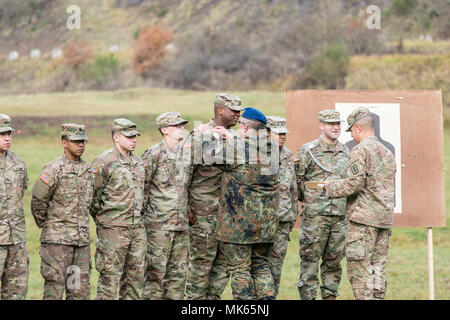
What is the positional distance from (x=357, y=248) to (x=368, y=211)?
40cm

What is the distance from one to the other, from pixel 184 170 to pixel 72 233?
1.39 meters

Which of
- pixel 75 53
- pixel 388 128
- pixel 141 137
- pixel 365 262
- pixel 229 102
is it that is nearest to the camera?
pixel 229 102

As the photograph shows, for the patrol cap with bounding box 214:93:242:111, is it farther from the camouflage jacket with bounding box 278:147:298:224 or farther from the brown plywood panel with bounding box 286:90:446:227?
the brown plywood panel with bounding box 286:90:446:227

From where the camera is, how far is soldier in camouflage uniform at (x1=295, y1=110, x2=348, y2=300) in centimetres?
838

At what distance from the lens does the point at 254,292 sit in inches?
259

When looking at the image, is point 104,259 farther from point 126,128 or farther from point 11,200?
point 126,128

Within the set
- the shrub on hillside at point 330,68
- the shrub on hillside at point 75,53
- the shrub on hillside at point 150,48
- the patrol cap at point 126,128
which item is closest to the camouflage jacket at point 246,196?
the patrol cap at point 126,128

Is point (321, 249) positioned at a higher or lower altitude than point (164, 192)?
lower

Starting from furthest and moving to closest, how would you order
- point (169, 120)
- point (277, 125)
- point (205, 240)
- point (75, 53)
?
point (75, 53) < point (277, 125) < point (169, 120) < point (205, 240)

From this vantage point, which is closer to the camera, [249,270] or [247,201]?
[247,201]

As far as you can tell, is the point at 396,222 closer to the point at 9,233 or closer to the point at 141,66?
the point at 9,233

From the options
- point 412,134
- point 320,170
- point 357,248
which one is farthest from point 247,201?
point 412,134

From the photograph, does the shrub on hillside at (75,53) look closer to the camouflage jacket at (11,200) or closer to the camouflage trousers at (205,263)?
the camouflage jacket at (11,200)

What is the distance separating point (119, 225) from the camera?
285 inches
